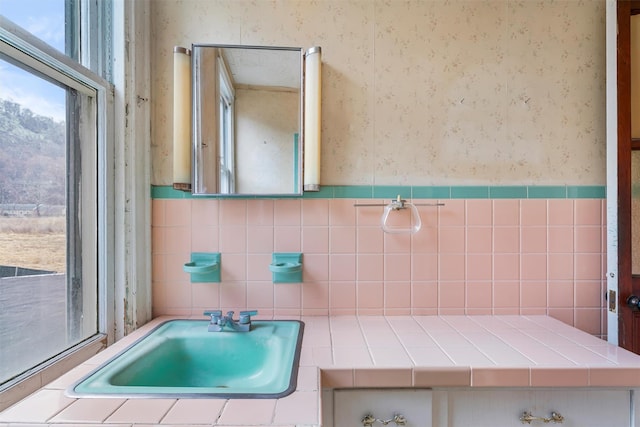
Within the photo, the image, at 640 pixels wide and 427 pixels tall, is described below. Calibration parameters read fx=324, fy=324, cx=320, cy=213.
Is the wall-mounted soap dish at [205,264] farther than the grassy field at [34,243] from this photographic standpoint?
Yes

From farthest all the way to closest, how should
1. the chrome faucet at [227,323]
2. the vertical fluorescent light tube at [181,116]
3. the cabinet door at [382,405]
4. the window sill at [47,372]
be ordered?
the vertical fluorescent light tube at [181,116]
the chrome faucet at [227,323]
the cabinet door at [382,405]
the window sill at [47,372]

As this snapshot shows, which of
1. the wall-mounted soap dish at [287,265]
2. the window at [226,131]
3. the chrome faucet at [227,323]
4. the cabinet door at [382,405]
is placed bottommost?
the cabinet door at [382,405]

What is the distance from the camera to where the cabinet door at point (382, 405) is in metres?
0.84

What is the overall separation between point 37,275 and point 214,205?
1.85 feet

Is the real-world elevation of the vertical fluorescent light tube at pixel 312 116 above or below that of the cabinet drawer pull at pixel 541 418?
above

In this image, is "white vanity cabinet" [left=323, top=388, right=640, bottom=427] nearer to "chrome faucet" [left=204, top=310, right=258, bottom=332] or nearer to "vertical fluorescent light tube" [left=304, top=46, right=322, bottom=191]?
"chrome faucet" [left=204, top=310, right=258, bottom=332]

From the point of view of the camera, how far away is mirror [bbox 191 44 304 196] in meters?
1.22

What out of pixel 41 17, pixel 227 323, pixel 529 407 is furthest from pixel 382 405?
pixel 41 17

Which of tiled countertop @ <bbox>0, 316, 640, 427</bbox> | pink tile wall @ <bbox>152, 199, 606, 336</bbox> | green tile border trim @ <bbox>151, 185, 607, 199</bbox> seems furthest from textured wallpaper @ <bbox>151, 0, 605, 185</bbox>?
tiled countertop @ <bbox>0, 316, 640, 427</bbox>

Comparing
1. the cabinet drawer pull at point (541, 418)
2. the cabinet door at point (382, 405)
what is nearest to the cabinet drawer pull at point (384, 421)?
the cabinet door at point (382, 405)

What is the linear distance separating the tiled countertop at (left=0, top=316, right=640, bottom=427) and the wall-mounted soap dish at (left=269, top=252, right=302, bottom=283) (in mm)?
163

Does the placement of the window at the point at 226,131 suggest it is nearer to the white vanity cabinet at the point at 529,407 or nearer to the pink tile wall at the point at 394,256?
the pink tile wall at the point at 394,256

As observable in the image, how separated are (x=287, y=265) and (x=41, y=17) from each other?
1044 mm

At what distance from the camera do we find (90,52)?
3.55 feet
